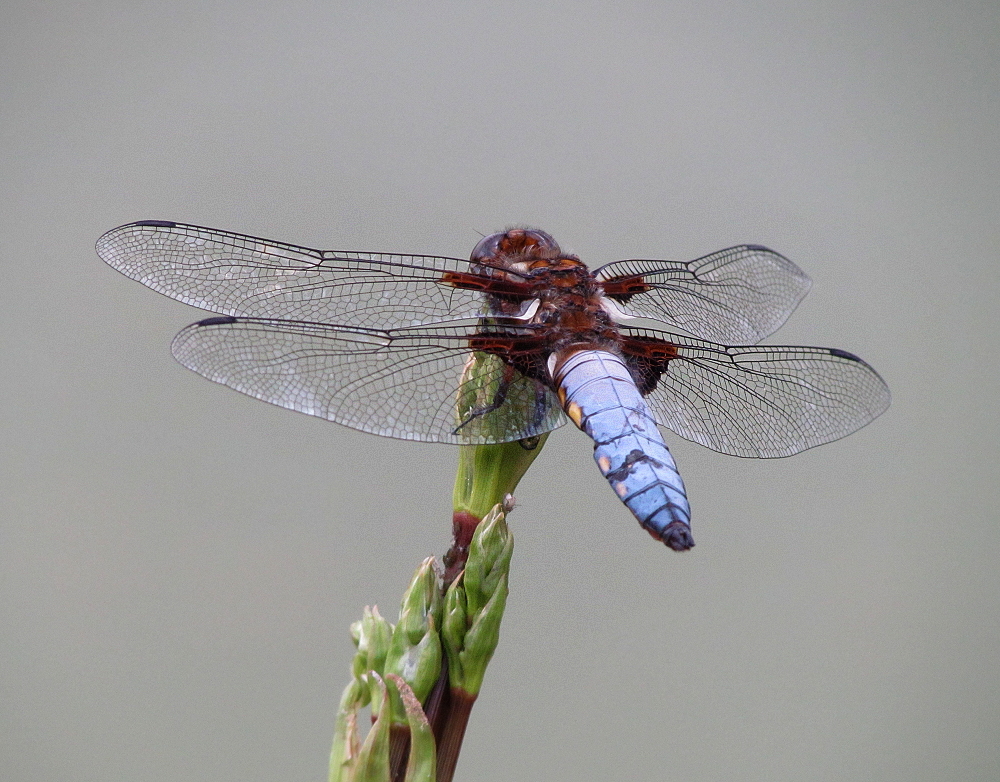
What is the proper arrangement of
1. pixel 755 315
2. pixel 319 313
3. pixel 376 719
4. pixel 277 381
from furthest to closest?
pixel 755 315
pixel 319 313
pixel 277 381
pixel 376 719

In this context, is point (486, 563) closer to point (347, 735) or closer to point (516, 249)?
point (347, 735)

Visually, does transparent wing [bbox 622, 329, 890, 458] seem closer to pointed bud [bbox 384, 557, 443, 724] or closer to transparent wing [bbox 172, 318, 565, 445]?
transparent wing [bbox 172, 318, 565, 445]

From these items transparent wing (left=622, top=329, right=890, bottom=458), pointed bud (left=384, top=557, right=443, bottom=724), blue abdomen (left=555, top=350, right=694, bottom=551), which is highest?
transparent wing (left=622, top=329, right=890, bottom=458)

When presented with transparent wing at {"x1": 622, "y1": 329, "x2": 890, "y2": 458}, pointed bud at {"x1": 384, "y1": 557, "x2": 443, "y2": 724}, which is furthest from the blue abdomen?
pointed bud at {"x1": 384, "y1": 557, "x2": 443, "y2": 724}

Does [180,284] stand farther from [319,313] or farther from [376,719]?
[376,719]

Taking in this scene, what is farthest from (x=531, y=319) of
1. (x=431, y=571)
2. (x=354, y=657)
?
(x=354, y=657)

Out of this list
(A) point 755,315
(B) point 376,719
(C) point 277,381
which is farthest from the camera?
(A) point 755,315

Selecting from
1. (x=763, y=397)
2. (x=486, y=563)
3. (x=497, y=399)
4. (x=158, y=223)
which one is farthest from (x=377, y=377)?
(x=763, y=397)

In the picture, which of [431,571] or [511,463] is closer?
[431,571]
